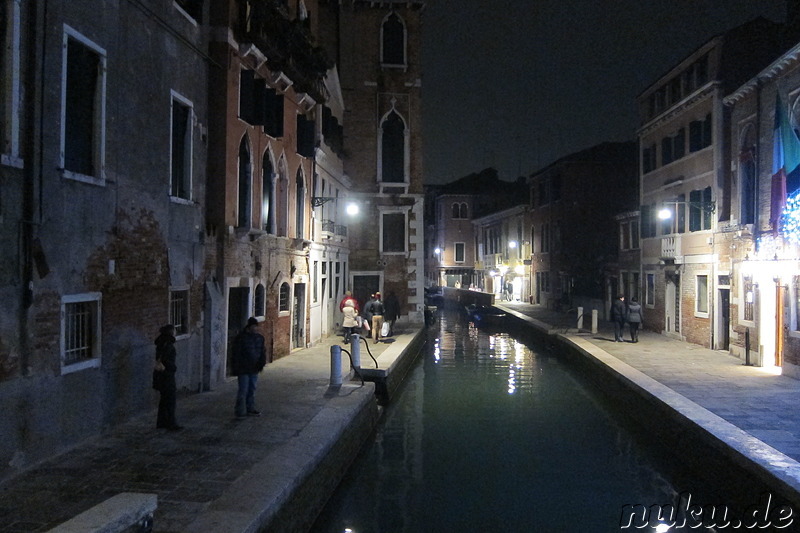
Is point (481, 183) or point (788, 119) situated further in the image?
point (481, 183)

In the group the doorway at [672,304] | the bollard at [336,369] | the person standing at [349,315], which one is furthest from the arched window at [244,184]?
the doorway at [672,304]

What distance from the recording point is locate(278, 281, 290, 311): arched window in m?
16.0

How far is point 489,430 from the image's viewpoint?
1259 cm

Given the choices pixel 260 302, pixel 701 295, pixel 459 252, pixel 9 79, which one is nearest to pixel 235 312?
pixel 260 302

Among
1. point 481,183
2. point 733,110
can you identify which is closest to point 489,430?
point 733,110

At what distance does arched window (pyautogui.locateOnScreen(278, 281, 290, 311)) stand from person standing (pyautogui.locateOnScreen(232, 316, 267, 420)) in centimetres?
610

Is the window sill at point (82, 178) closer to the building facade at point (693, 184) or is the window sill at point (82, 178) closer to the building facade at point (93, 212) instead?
the building facade at point (93, 212)

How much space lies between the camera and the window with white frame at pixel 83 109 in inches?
303

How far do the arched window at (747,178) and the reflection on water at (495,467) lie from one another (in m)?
5.91

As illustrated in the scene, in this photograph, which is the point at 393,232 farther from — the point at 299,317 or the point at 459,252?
the point at 459,252

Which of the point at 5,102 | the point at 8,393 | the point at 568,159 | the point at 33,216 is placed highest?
the point at 568,159

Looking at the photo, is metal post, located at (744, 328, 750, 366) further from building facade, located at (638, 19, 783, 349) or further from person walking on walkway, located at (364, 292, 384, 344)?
person walking on walkway, located at (364, 292, 384, 344)

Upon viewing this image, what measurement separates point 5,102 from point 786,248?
46.5 ft

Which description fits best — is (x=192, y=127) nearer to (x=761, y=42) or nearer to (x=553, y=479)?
(x=553, y=479)
